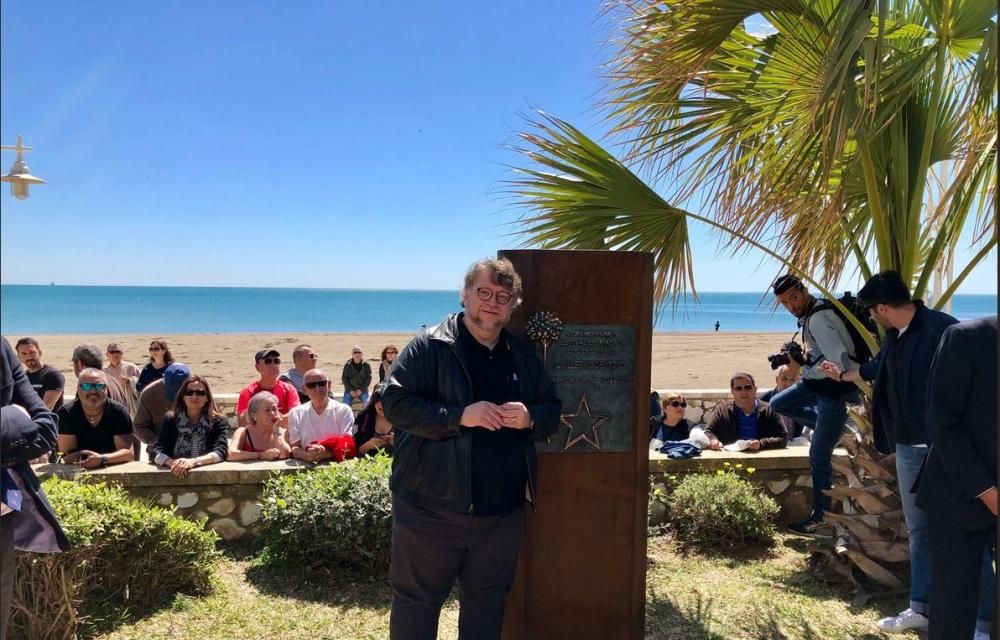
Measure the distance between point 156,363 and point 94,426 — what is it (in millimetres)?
3521

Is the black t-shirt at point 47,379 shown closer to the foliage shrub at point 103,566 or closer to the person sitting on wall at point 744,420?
the foliage shrub at point 103,566

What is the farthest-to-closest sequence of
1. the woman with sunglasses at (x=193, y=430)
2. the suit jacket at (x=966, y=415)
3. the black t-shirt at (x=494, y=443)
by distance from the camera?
the woman with sunglasses at (x=193, y=430) < the black t-shirt at (x=494, y=443) < the suit jacket at (x=966, y=415)

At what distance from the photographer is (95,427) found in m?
4.93

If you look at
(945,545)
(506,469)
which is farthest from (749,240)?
(506,469)

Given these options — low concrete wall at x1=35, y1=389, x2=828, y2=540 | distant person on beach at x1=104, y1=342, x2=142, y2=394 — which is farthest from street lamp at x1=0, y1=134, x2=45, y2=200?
distant person on beach at x1=104, y1=342, x2=142, y2=394

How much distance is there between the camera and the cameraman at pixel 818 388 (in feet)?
14.2

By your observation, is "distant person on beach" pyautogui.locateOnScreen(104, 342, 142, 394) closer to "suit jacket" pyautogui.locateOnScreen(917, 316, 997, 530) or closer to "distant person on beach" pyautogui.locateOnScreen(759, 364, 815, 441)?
"distant person on beach" pyautogui.locateOnScreen(759, 364, 815, 441)

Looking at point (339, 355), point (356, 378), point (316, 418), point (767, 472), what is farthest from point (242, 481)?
point (339, 355)

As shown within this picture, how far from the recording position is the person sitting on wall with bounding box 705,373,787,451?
6.13 metres

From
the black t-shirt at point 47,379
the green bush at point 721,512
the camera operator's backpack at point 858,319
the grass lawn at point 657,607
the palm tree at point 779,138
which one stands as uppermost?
the palm tree at point 779,138

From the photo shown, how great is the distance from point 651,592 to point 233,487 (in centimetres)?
283

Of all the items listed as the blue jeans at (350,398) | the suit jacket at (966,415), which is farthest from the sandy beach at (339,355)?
the suit jacket at (966,415)

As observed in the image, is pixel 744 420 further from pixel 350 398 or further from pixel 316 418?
pixel 350 398

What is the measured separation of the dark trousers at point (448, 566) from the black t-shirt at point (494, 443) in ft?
0.25
